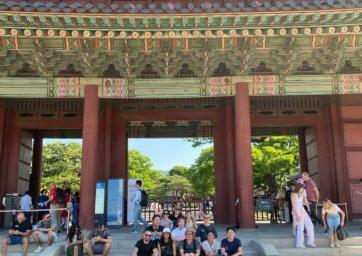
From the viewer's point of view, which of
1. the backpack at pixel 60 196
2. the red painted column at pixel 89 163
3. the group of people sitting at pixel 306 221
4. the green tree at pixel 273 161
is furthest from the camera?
the green tree at pixel 273 161

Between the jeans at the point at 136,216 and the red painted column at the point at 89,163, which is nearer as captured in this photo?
the red painted column at the point at 89,163

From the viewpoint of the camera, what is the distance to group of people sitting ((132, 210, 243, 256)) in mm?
8039

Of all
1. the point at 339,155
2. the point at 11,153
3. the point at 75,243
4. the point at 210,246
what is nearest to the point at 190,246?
the point at 210,246

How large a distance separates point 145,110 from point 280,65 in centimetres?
494

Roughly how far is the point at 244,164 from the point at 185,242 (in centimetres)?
344

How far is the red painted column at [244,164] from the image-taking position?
10.8 m

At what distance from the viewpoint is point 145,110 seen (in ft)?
45.8

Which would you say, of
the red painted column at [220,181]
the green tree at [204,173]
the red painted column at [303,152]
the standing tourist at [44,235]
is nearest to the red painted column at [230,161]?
the red painted column at [220,181]

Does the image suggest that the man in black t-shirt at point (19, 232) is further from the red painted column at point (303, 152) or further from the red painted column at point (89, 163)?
the red painted column at point (303, 152)

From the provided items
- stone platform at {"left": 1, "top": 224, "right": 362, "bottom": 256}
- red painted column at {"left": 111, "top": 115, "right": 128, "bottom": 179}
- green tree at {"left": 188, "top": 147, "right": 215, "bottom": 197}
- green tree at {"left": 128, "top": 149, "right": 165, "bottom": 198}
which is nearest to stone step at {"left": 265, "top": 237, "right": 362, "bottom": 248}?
stone platform at {"left": 1, "top": 224, "right": 362, "bottom": 256}

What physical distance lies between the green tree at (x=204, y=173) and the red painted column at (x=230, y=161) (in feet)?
66.6

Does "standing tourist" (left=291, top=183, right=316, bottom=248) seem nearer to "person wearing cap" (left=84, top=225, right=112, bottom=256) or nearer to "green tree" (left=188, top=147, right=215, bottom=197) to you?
"person wearing cap" (left=84, top=225, right=112, bottom=256)

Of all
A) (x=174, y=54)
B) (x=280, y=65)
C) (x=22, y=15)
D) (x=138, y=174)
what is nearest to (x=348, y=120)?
(x=280, y=65)

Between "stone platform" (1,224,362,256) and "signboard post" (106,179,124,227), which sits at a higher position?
"signboard post" (106,179,124,227)
